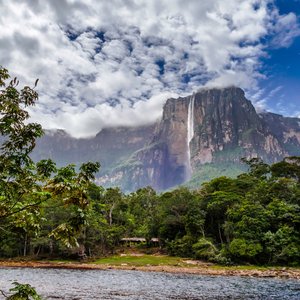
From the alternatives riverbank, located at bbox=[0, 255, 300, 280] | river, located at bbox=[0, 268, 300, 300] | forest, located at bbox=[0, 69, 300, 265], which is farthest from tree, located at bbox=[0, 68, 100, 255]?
riverbank, located at bbox=[0, 255, 300, 280]

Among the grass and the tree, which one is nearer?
the tree

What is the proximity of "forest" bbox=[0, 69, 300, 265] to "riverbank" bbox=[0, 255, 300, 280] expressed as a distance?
9.91ft

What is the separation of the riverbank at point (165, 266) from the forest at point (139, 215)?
3021mm

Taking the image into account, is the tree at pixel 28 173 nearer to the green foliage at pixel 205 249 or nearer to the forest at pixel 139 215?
the forest at pixel 139 215

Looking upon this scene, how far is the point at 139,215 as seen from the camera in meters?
99.0

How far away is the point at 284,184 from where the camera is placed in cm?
6525

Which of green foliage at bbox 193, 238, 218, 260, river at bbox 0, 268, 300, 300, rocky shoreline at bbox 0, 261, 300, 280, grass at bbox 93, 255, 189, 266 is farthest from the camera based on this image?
grass at bbox 93, 255, 189, 266

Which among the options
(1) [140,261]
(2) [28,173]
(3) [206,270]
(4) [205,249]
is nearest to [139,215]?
(1) [140,261]

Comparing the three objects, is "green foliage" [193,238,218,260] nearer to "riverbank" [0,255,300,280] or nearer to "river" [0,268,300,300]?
"riverbank" [0,255,300,280]

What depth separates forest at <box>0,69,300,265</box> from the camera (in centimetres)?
757

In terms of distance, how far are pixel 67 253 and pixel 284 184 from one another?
4311cm

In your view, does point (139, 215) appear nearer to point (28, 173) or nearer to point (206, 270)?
point (206, 270)

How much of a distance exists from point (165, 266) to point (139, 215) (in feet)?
149

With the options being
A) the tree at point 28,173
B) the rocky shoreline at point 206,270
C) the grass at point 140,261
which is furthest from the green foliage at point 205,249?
the tree at point 28,173
